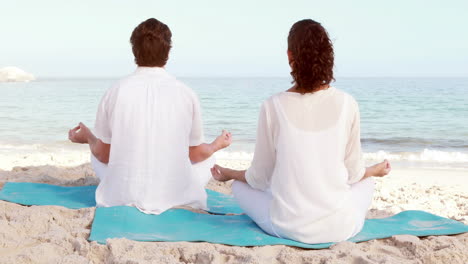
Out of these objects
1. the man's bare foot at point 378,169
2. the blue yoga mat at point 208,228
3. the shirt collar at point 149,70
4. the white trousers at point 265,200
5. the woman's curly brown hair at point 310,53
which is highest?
the woman's curly brown hair at point 310,53

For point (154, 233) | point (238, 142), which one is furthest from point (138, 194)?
point (238, 142)

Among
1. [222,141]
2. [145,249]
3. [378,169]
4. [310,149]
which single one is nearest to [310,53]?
[310,149]

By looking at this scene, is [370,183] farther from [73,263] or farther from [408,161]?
[408,161]

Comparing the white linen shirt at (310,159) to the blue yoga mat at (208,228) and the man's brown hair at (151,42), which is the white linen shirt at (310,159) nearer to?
the blue yoga mat at (208,228)

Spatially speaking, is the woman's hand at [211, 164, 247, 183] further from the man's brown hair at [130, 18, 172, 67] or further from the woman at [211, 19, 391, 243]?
the man's brown hair at [130, 18, 172, 67]

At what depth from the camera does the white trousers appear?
10.6 ft

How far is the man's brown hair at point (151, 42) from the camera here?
11.6 ft

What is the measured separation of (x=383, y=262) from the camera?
2.88 m

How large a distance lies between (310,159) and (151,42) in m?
1.31

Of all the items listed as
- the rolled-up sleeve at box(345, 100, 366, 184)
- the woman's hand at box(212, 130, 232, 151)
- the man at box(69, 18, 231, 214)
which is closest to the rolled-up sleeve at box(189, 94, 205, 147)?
the man at box(69, 18, 231, 214)

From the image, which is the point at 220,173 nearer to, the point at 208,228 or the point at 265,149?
the point at 208,228

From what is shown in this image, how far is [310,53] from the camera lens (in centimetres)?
291

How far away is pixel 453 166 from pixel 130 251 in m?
6.70

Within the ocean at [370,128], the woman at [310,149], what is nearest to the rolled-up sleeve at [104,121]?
the woman at [310,149]
